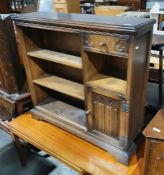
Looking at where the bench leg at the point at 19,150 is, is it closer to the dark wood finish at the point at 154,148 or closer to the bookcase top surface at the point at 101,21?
the bookcase top surface at the point at 101,21

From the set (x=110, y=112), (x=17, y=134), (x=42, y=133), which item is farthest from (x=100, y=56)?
(x=17, y=134)

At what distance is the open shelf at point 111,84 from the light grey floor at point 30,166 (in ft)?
3.54

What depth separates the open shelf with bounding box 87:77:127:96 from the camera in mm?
1208

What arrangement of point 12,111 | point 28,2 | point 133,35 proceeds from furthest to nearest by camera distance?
point 28,2, point 12,111, point 133,35

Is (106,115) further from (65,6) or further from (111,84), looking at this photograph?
(65,6)

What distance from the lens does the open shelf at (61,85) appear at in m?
1.53

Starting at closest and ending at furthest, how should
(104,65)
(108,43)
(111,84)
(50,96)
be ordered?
(108,43) → (111,84) → (104,65) → (50,96)

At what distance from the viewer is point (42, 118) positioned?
1811 mm

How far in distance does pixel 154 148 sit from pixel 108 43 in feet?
1.97

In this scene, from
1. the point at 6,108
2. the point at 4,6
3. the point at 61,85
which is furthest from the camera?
the point at 4,6

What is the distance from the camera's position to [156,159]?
3.69 ft

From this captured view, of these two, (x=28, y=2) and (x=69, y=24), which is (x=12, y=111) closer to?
(x=69, y=24)

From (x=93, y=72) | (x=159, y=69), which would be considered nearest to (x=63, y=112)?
(x=93, y=72)

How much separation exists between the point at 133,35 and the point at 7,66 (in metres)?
1.22
